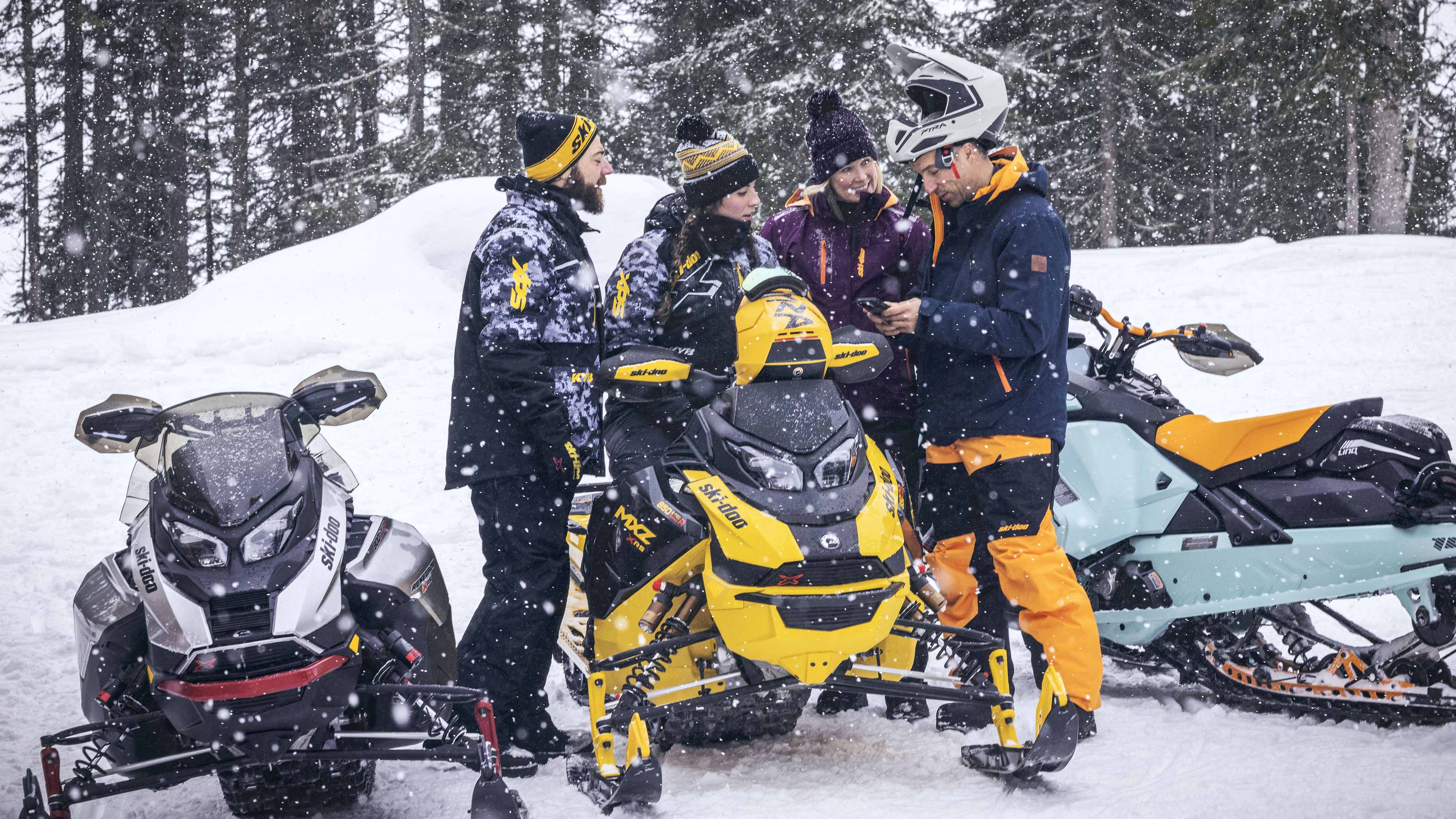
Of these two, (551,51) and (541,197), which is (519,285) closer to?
(541,197)

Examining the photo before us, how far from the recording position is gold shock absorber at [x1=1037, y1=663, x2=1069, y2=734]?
3078mm

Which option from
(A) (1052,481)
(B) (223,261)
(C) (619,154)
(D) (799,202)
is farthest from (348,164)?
(A) (1052,481)

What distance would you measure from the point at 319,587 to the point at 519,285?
119 cm

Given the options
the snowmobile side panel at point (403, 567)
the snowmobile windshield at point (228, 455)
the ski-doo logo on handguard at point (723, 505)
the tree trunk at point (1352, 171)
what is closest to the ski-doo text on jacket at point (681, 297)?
the ski-doo logo on handguard at point (723, 505)

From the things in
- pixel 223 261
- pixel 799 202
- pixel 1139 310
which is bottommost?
pixel 223 261

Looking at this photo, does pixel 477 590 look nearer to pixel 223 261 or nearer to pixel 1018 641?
pixel 1018 641

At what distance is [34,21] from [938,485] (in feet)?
68.5

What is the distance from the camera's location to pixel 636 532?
3.17 meters

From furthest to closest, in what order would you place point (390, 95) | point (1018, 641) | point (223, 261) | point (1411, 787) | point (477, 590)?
point (223, 261) → point (390, 95) → point (477, 590) → point (1018, 641) → point (1411, 787)

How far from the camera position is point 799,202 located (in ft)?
14.3

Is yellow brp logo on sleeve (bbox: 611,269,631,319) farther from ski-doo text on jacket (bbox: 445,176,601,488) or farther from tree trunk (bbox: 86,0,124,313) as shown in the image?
tree trunk (bbox: 86,0,124,313)

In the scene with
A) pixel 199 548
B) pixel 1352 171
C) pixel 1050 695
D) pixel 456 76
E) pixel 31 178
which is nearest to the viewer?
pixel 199 548

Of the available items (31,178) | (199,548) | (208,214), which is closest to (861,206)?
(199,548)

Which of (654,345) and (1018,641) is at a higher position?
(654,345)
